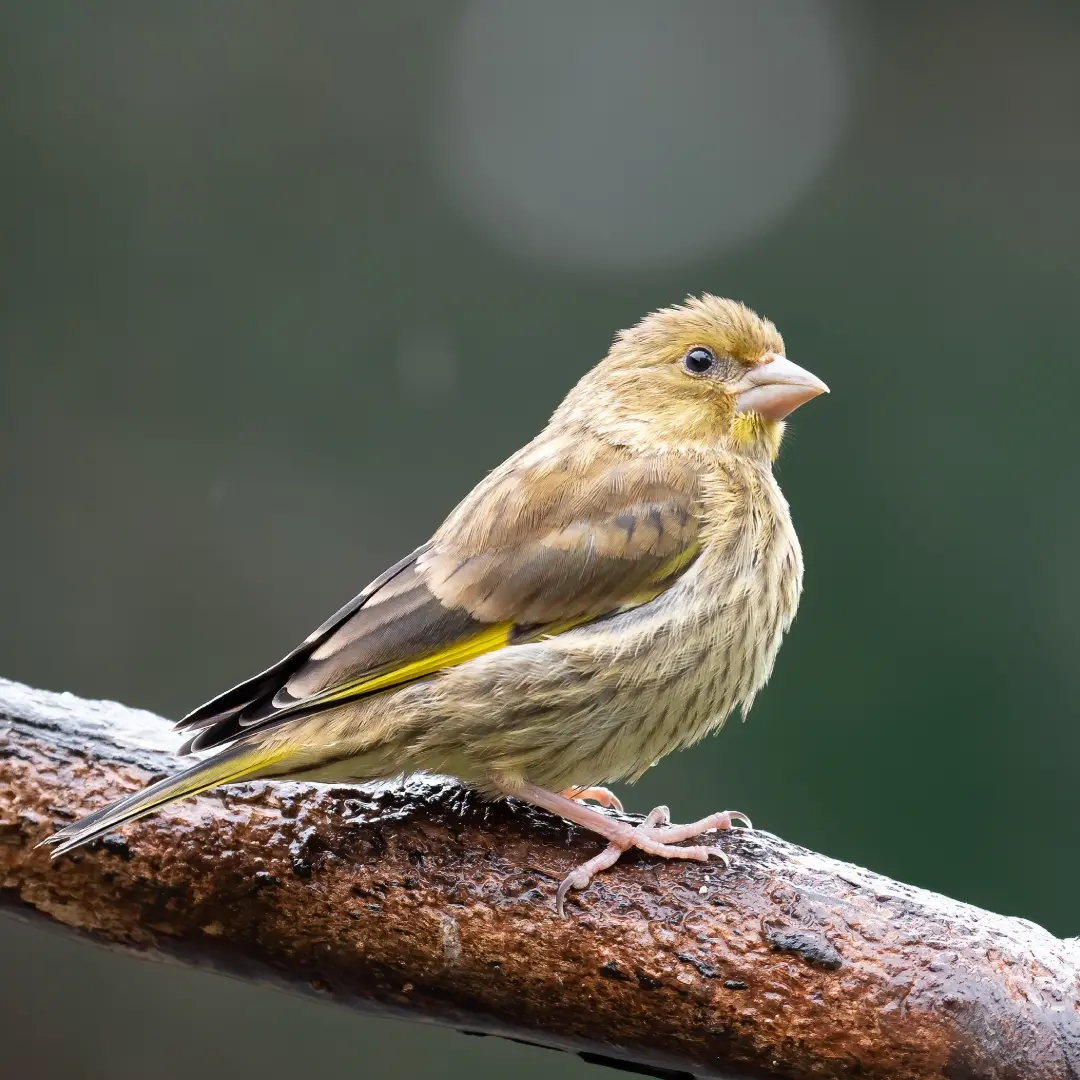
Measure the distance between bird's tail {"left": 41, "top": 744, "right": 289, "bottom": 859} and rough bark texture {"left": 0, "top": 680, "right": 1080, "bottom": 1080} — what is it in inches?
7.1

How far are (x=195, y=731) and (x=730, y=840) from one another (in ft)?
3.28

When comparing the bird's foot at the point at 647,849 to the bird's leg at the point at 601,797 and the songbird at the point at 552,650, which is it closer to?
the songbird at the point at 552,650

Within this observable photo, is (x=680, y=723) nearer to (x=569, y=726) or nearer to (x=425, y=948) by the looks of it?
(x=569, y=726)

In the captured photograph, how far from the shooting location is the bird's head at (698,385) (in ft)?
9.50

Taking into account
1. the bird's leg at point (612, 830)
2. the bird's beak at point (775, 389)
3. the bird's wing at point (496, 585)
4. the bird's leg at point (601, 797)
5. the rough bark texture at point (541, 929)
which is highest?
the bird's beak at point (775, 389)

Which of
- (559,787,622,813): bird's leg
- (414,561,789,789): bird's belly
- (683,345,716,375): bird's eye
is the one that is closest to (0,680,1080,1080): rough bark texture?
(414,561,789,789): bird's belly

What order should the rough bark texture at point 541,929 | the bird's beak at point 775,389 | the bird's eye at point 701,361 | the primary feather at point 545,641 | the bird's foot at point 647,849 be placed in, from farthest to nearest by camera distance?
the bird's eye at point 701,361 < the bird's beak at point 775,389 < the primary feather at point 545,641 < the bird's foot at point 647,849 < the rough bark texture at point 541,929

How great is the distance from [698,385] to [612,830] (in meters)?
1.11

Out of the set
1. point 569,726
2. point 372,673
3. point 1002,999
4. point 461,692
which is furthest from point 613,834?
point 1002,999

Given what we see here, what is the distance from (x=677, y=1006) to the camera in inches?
83.0

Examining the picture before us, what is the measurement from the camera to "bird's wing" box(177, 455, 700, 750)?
2.36 meters

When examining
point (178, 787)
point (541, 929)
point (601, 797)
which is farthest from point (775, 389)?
point (178, 787)

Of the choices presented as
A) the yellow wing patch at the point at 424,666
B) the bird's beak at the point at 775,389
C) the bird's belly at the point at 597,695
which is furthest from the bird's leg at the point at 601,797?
the bird's beak at the point at 775,389

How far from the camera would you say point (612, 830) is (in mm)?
2311
